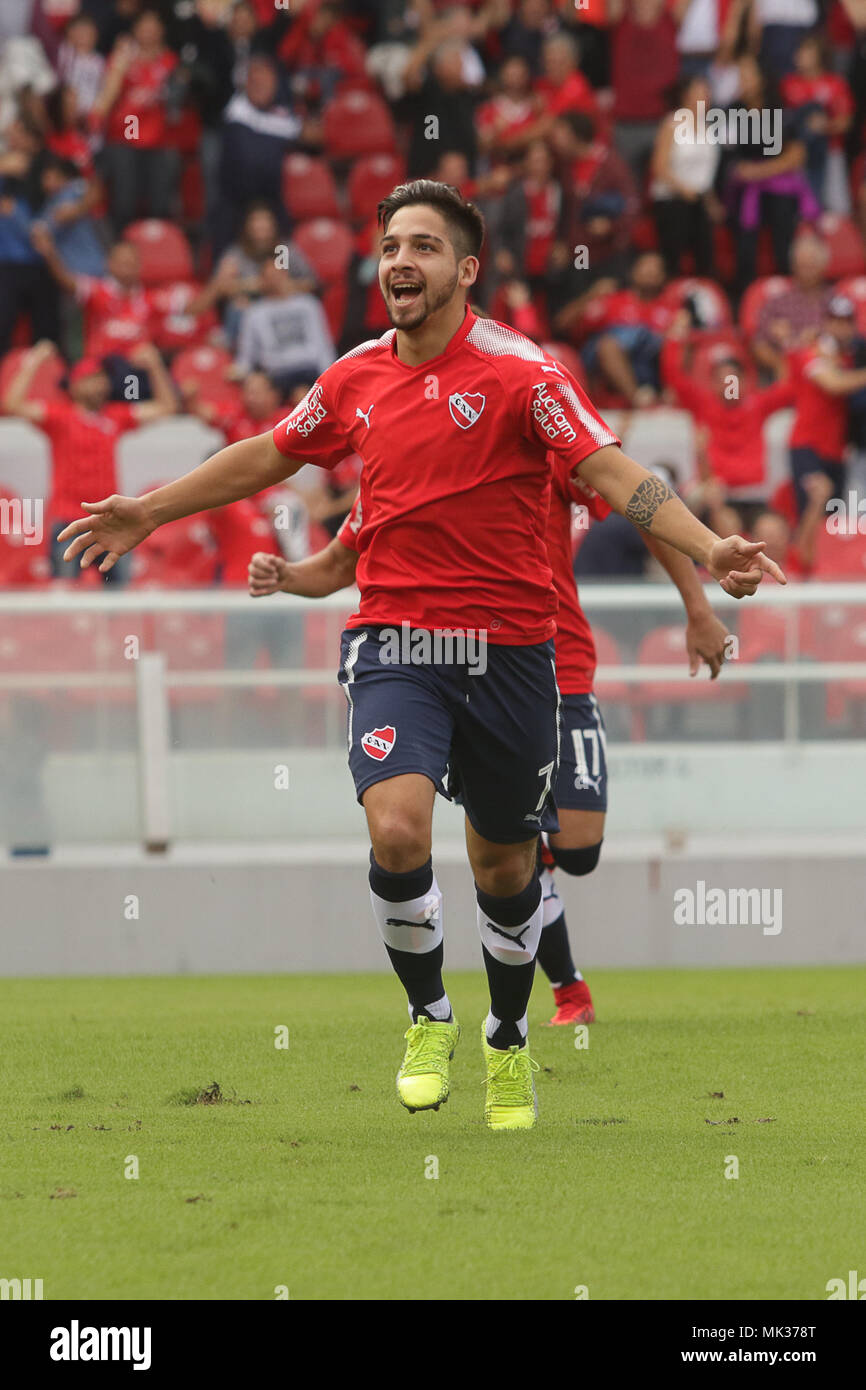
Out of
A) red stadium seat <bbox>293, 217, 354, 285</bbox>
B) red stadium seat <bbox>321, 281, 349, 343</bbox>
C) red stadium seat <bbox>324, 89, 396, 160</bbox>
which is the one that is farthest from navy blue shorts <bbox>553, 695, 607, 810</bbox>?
red stadium seat <bbox>324, 89, 396, 160</bbox>

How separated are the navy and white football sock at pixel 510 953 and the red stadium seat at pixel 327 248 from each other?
11422 mm

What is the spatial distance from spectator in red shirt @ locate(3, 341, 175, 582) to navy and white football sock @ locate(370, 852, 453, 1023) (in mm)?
8001

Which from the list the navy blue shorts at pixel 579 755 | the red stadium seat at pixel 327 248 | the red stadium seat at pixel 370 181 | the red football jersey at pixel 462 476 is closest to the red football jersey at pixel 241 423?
the red stadium seat at pixel 327 248

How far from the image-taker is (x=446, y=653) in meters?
5.67

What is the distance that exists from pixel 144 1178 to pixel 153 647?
5388 millimetres

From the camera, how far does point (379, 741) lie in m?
5.55

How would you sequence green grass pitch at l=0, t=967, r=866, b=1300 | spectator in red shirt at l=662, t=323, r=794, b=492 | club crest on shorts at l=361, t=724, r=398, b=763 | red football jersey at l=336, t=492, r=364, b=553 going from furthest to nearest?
spectator in red shirt at l=662, t=323, r=794, b=492 < red football jersey at l=336, t=492, r=364, b=553 < club crest on shorts at l=361, t=724, r=398, b=763 < green grass pitch at l=0, t=967, r=866, b=1300

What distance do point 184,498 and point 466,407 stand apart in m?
0.86

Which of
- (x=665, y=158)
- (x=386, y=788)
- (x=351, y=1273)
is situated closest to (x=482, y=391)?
(x=386, y=788)

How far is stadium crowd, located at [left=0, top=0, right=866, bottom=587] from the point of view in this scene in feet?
49.2

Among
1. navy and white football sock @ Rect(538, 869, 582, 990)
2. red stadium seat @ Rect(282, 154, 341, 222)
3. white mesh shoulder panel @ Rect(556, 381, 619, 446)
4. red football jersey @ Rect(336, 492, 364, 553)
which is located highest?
red stadium seat @ Rect(282, 154, 341, 222)

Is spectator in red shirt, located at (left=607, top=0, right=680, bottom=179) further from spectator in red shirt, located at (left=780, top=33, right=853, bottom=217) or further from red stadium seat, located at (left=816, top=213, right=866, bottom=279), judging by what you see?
red stadium seat, located at (left=816, top=213, right=866, bottom=279)

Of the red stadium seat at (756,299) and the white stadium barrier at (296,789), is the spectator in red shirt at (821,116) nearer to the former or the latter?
the red stadium seat at (756,299)
